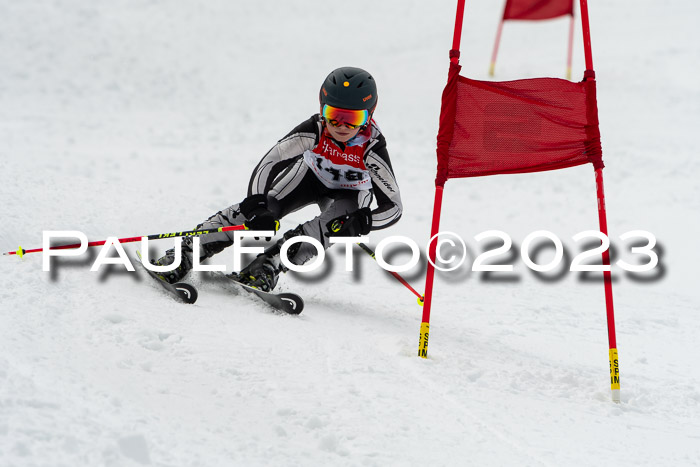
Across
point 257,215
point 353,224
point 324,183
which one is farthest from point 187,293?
point 324,183

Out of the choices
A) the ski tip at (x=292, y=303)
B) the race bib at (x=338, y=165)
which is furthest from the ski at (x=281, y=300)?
the race bib at (x=338, y=165)

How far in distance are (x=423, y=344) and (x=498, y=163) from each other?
1200 mm

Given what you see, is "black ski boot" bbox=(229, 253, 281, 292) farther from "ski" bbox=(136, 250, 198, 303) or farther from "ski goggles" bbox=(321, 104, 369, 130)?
"ski goggles" bbox=(321, 104, 369, 130)

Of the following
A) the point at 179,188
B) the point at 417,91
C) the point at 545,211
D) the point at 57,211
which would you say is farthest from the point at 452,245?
the point at 417,91

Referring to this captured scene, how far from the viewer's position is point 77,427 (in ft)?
8.86

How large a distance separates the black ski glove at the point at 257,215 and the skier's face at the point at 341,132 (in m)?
0.70

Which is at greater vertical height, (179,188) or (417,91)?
(417,91)

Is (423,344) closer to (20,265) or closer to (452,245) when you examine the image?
(20,265)

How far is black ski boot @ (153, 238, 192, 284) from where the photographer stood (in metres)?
4.96

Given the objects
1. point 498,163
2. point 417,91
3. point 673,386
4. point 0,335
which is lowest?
point 673,386

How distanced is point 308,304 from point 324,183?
0.94 metres

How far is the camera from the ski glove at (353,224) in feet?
16.4

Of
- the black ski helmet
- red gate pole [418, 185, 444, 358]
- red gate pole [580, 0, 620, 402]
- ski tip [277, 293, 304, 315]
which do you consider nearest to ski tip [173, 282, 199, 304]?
ski tip [277, 293, 304, 315]

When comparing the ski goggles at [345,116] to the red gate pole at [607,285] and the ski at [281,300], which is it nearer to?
the ski at [281,300]
